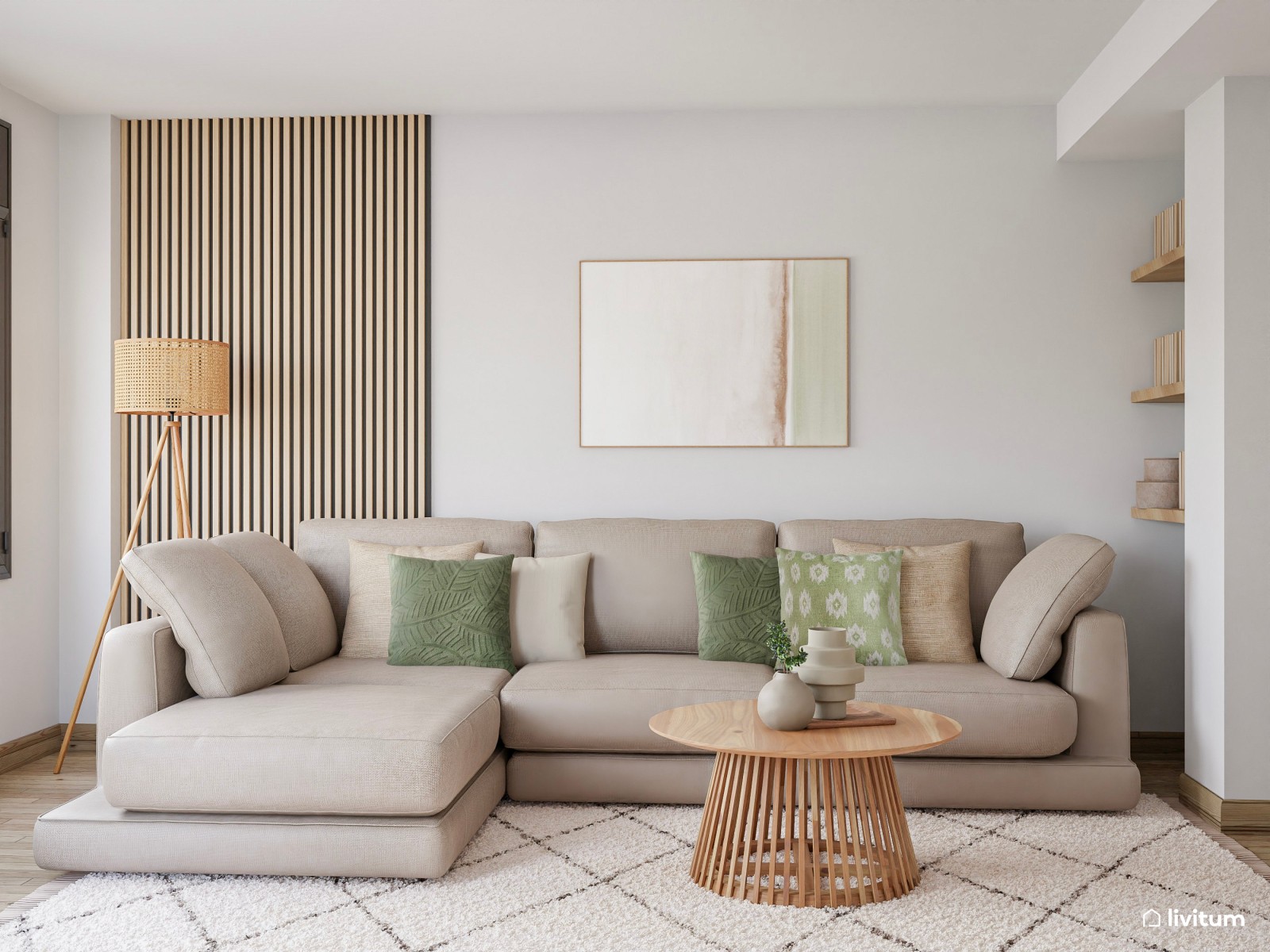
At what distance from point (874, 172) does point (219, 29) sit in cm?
267

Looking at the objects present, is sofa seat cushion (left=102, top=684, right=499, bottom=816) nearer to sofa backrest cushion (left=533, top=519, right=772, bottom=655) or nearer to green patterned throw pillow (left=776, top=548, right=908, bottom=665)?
sofa backrest cushion (left=533, top=519, right=772, bottom=655)

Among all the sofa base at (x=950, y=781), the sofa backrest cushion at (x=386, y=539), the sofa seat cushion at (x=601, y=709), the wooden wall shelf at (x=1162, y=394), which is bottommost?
the sofa base at (x=950, y=781)

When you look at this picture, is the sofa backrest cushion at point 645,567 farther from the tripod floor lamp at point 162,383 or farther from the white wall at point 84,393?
the white wall at point 84,393

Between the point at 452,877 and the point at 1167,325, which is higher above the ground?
the point at 1167,325

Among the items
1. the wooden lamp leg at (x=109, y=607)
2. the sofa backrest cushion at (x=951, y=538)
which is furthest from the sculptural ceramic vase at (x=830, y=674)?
the wooden lamp leg at (x=109, y=607)

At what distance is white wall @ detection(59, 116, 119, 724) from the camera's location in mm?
4391

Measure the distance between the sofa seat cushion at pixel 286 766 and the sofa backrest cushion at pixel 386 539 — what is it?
1.32 metres

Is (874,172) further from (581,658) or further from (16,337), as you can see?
(16,337)

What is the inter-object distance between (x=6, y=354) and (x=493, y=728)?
2.61m

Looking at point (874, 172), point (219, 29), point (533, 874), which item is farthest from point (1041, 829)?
point (219, 29)

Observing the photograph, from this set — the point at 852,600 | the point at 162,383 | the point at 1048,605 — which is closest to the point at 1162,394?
the point at 1048,605

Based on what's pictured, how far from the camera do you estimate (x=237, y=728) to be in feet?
8.87

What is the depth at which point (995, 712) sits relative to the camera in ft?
10.5

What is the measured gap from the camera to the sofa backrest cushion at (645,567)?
154 inches
